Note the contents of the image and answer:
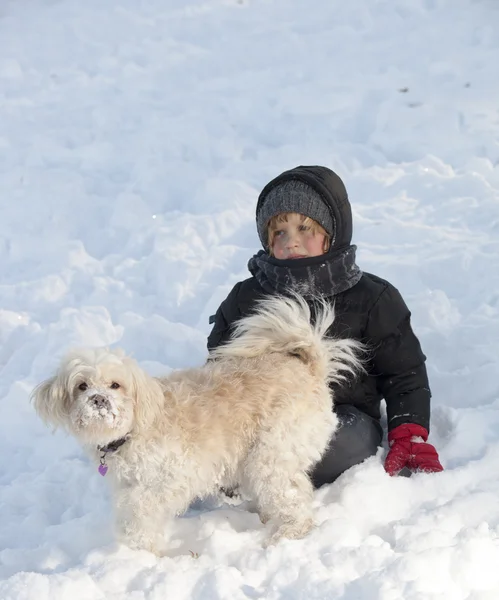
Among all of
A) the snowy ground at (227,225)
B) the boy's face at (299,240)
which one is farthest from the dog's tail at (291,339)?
the snowy ground at (227,225)

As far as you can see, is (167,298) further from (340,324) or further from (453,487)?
(453,487)

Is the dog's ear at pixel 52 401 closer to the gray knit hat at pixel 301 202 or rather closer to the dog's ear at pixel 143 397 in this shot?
the dog's ear at pixel 143 397

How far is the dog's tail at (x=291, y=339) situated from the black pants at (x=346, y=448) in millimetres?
225

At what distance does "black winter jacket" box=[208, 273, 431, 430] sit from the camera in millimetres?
3016

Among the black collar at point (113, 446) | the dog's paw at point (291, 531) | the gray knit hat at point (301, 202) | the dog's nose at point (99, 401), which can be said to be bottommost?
the dog's paw at point (291, 531)

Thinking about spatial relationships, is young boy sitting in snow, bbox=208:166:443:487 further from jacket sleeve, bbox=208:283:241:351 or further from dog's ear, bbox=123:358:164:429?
dog's ear, bbox=123:358:164:429

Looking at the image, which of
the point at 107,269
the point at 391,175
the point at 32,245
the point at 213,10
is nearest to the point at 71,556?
the point at 107,269

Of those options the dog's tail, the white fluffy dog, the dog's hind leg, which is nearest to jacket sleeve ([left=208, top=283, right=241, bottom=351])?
the dog's tail

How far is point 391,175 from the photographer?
17.9ft

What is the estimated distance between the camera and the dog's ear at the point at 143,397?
2475 mm

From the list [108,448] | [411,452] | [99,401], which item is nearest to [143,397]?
[99,401]

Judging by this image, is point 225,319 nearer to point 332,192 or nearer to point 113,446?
point 332,192

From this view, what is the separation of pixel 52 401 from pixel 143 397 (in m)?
0.34

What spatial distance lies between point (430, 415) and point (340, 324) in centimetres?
63
